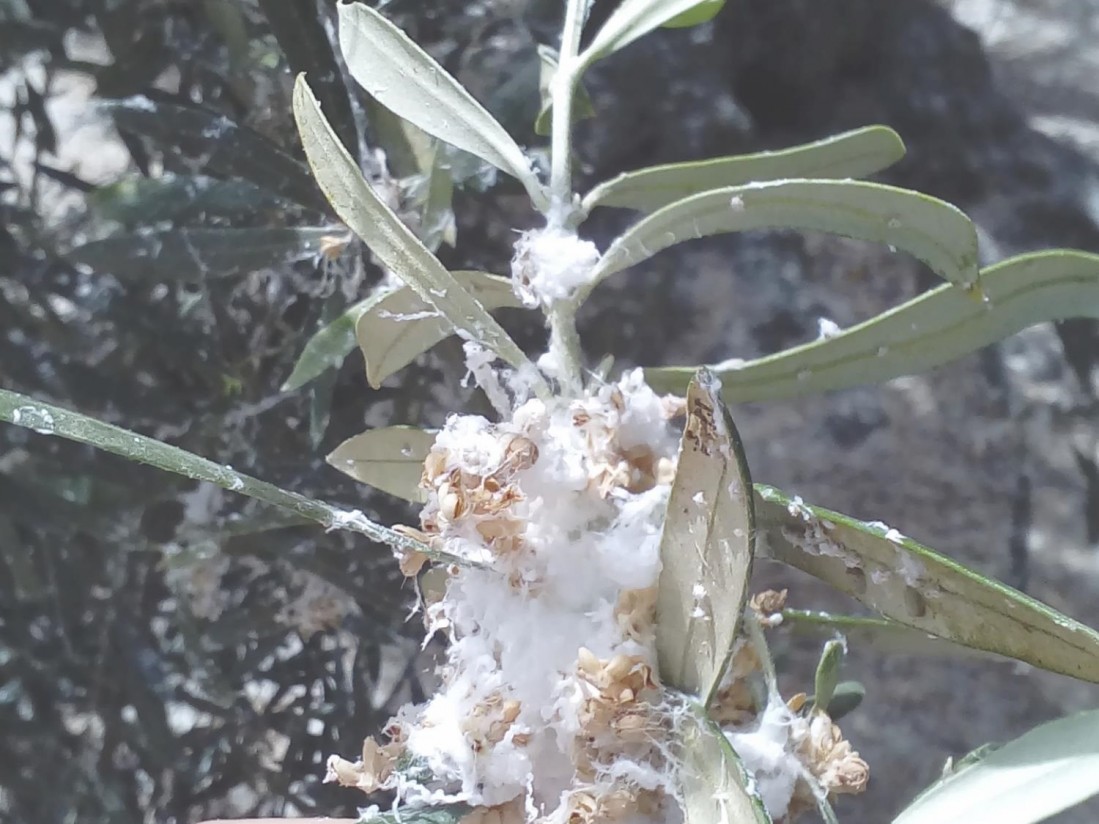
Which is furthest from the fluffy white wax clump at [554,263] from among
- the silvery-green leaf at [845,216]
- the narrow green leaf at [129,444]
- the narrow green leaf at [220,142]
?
the narrow green leaf at [220,142]

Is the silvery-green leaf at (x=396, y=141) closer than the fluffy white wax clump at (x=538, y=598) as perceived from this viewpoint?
No

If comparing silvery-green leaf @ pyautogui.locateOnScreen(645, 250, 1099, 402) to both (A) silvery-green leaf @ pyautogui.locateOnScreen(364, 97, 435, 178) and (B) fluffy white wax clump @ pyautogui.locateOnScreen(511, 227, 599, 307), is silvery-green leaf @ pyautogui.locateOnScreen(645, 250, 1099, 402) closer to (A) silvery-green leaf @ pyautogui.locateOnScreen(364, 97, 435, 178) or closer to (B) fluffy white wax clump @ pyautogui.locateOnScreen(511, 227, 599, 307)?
(B) fluffy white wax clump @ pyautogui.locateOnScreen(511, 227, 599, 307)

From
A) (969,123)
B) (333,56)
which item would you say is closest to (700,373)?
(333,56)

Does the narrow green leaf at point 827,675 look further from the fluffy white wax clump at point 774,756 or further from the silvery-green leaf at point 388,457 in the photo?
the silvery-green leaf at point 388,457

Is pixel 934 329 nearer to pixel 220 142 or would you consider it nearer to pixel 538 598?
pixel 538 598

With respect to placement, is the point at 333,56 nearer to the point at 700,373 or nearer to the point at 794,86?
the point at 700,373

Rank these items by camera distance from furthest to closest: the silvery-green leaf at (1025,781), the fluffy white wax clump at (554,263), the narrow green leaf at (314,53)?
the narrow green leaf at (314,53) < the fluffy white wax clump at (554,263) < the silvery-green leaf at (1025,781)
